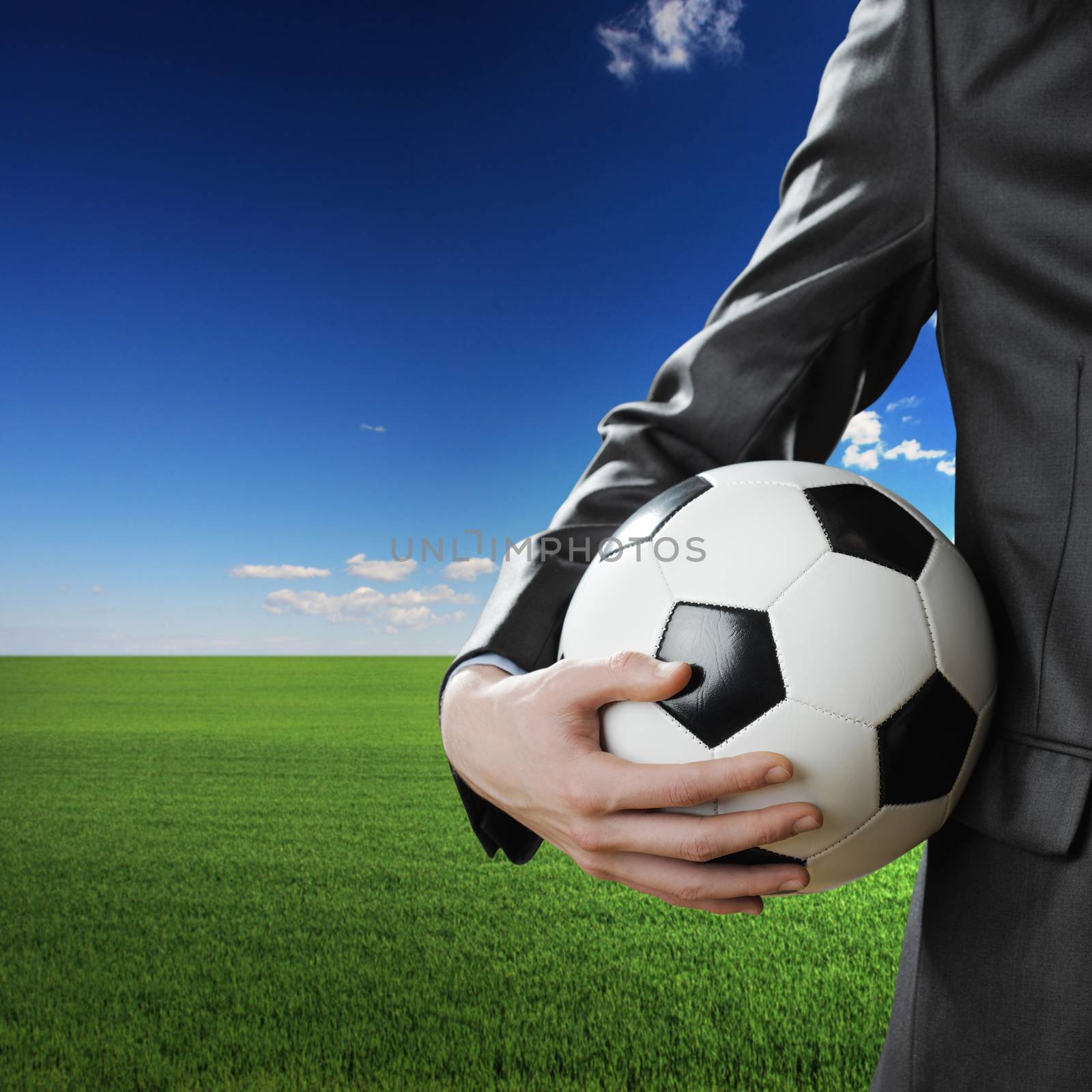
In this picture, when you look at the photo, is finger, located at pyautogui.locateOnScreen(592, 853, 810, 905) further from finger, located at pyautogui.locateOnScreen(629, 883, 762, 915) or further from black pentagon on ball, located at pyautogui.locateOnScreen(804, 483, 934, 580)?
black pentagon on ball, located at pyautogui.locateOnScreen(804, 483, 934, 580)

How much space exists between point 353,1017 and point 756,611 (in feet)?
7.02

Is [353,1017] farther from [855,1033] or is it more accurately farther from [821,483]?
[821,483]

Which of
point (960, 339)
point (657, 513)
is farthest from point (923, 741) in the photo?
point (960, 339)

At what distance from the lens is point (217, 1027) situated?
2.37m

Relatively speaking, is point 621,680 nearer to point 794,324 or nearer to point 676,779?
point 676,779

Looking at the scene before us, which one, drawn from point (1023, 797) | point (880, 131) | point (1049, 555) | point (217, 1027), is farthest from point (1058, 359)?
point (217, 1027)

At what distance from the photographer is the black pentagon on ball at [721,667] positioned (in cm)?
87

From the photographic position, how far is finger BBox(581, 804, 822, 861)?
77 centimetres

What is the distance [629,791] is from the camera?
2.52 feet

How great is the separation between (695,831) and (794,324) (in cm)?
67

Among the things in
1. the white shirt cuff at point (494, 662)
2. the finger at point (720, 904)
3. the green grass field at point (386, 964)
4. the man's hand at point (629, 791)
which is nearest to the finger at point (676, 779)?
the man's hand at point (629, 791)

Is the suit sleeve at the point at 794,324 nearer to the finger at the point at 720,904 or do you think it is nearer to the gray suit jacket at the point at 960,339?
the gray suit jacket at the point at 960,339

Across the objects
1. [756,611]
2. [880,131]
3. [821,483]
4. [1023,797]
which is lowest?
[1023,797]

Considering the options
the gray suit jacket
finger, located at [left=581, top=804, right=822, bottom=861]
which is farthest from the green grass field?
finger, located at [left=581, top=804, right=822, bottom=861]
